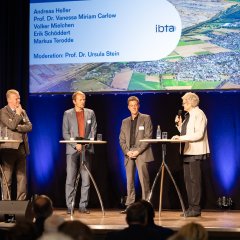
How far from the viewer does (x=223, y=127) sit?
879 centimetres

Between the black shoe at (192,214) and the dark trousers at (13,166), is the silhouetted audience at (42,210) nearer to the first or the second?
the black shoe at (192,214)

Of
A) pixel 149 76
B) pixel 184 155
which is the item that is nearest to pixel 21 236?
pixel 184 155

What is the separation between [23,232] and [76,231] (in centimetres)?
35

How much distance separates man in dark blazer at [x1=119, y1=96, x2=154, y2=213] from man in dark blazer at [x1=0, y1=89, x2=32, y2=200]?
1.25 metres

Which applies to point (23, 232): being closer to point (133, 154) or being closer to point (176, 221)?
point (176, 221)

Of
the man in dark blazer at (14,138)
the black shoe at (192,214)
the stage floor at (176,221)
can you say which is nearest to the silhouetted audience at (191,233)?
the stage floor at (176,221)

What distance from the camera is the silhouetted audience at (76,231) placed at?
332cm

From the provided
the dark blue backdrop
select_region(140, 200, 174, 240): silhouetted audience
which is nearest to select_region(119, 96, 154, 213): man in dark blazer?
the dark blue backdrop

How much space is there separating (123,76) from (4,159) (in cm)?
209

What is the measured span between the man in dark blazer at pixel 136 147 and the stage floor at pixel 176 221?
395 mm

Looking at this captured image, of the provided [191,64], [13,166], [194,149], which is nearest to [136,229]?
[194,149]

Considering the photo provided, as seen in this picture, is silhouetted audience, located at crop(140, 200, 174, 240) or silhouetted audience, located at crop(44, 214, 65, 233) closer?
silhouetted audience, located at crop(44, 214, 65, 233)

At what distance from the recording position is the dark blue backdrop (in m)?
8.77

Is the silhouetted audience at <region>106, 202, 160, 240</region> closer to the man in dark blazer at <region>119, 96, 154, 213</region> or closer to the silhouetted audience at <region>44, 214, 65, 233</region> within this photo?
the silhouetted audience at <region>44, 214, 65, 233</region>
